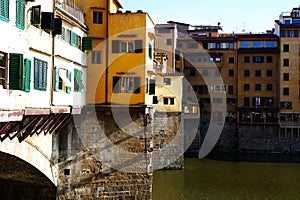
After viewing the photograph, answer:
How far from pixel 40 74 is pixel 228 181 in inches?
933

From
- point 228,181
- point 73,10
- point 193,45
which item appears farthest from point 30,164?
point 193,45

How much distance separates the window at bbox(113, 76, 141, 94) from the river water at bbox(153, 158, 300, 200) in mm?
11742

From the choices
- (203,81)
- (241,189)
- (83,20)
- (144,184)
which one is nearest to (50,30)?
(83,20)

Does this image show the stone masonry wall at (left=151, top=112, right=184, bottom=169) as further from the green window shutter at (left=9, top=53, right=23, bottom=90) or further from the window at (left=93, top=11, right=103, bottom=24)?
the green window shutter at (left=9, top=53, right=23, bottom=90)

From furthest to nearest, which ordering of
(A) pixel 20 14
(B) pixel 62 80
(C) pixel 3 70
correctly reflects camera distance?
1. (B) pixel 62 80
2. (A) pixel 20 14
3. (C) pixel 3 70

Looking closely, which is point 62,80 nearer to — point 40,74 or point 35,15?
point 40,74

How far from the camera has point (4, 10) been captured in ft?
35.5

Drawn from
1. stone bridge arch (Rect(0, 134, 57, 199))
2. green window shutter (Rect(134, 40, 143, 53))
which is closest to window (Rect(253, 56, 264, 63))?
green window shutter (Rect(134, 40, 143, 53))

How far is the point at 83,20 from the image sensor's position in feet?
62.4

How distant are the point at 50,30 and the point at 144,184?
30.2ft

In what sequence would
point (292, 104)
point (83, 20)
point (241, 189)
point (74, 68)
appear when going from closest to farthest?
point (74, 68)
point (83, 20)
point (241, 189)
point (292, 104)

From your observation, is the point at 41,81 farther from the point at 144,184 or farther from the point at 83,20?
the point at 144,184

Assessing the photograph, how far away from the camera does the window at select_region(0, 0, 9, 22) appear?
1068cm

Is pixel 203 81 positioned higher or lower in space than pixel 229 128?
Result: higher
